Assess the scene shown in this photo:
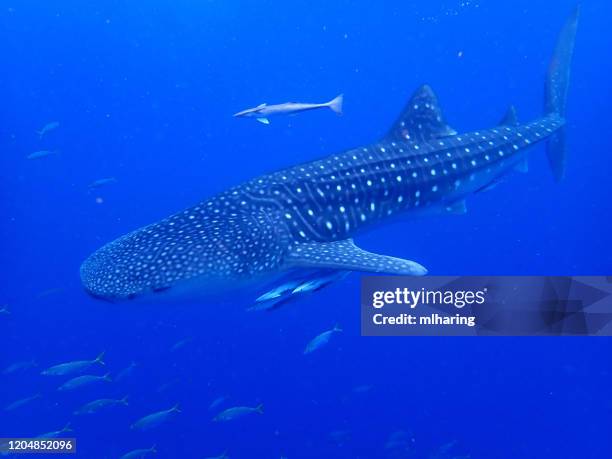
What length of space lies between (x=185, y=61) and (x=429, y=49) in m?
16.7

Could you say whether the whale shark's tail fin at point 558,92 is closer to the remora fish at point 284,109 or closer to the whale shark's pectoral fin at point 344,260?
the remora fish at point 284,109

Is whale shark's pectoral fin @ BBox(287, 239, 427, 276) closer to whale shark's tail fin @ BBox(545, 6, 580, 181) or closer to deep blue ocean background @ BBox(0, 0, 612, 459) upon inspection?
deep blue ocean background @ BBox(0, 0, 612, 459)

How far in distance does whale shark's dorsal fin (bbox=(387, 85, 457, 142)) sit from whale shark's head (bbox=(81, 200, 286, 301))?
229 cm

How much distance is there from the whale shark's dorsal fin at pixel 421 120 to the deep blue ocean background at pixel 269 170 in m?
3.52

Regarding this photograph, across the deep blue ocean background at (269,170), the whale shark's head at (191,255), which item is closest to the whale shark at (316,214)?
the whale shark's head at (191,255)

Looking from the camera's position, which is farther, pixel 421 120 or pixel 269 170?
pixel 421 120

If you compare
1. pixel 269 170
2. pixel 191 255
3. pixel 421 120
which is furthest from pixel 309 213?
pixel 421 120

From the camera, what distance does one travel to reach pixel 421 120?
257 inches

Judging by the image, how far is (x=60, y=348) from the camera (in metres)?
16.2

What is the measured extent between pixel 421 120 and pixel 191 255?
140 inches

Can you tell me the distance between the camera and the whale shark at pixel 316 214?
4.57 metres

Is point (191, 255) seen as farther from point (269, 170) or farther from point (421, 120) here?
point (421, 120)

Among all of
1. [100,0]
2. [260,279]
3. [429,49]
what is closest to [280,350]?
[260,279]

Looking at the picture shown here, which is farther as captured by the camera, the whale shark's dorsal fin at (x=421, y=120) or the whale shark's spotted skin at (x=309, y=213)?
the whale shark's dorsal fin at (x=421, y=120)
